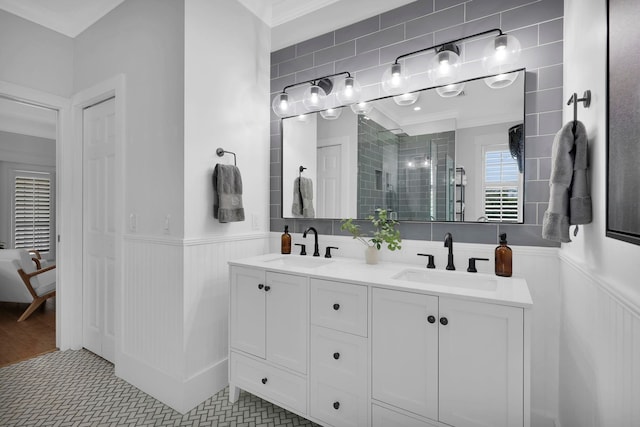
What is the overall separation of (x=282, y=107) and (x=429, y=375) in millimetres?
2022

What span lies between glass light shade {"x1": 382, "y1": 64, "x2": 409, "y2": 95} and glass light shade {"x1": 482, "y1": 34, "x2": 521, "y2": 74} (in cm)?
46

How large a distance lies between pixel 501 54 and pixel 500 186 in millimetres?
696

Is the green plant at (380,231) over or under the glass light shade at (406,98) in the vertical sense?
under

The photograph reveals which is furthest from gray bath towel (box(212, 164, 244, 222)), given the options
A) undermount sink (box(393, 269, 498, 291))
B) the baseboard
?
undermount sink (box(393, 269, 498, 291))

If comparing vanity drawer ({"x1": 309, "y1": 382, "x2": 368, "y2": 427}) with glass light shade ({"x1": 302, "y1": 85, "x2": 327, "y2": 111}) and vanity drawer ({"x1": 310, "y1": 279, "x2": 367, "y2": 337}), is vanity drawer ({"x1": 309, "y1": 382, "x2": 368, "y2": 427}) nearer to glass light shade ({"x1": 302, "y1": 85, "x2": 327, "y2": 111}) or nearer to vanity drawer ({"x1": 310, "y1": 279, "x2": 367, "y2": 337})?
vanity drawer ({"x1": 310, "y1": 279, "x2": 367, "y2": 337})

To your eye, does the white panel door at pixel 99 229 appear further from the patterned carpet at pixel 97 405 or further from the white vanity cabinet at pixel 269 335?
the white vanity cabinet at pixel 269 335

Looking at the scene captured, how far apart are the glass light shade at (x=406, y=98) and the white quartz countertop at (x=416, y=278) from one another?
1032 mm

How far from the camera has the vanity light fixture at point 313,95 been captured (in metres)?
2.19

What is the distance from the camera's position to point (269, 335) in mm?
1834

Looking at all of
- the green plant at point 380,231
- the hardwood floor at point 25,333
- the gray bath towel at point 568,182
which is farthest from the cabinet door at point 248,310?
the hardwood floor at point 25,333

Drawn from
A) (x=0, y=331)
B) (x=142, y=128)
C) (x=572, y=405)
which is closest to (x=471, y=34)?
(x=572, y=405)

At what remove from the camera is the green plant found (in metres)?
1.92

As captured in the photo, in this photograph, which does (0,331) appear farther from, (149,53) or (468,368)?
(468,368)

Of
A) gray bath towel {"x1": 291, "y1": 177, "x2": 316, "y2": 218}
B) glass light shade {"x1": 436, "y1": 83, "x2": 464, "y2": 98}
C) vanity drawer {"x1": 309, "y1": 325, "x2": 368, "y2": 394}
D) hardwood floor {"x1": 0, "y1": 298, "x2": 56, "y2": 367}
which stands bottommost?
hardwood floor {"x1": 0, "y1": 298, "x2": 56, "y2": 367}
